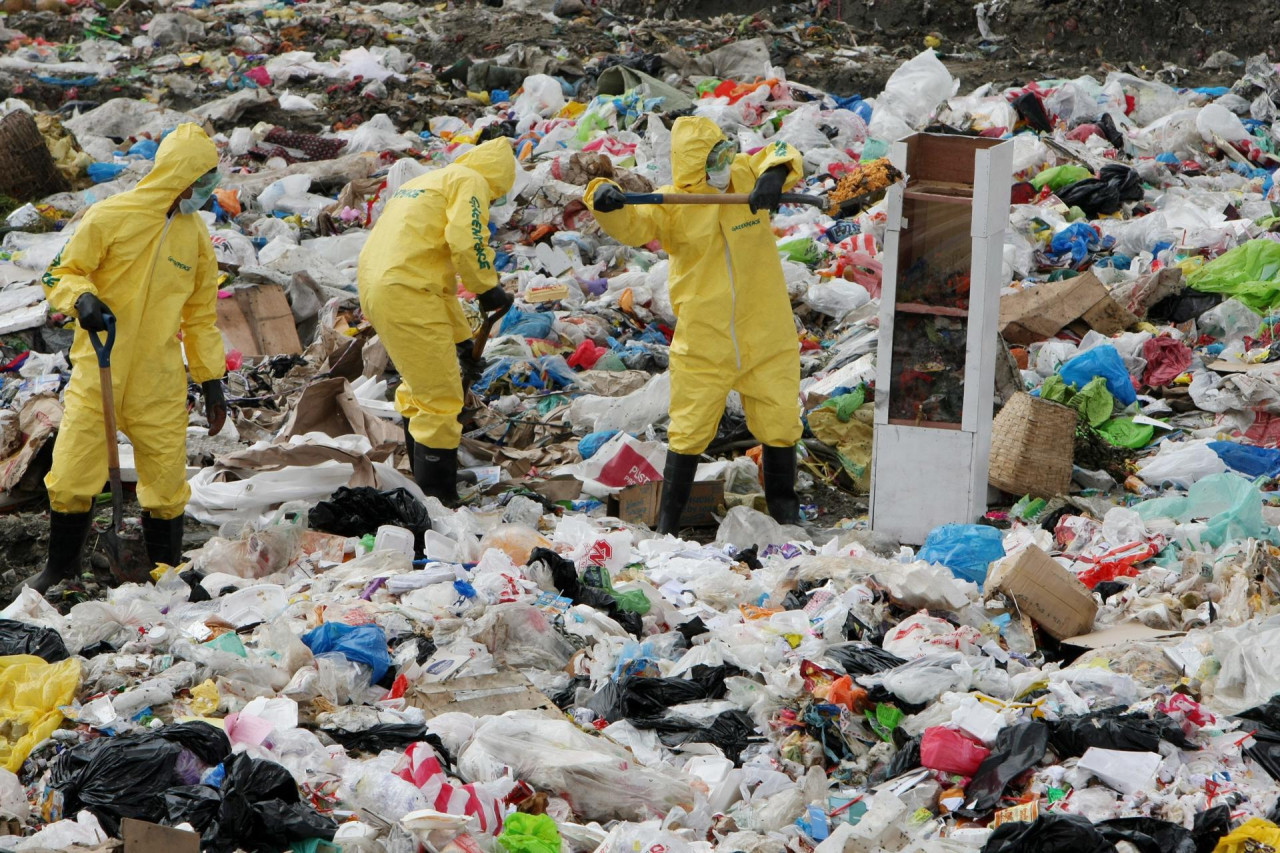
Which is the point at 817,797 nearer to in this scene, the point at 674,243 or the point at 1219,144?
the point at 674,243

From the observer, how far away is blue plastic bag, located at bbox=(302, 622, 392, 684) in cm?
412

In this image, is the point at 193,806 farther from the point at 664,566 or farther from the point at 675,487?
the point at 675,487

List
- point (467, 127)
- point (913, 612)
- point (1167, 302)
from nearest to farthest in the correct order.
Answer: point (913, 612) < point (1167, 302) < point (467, 127)

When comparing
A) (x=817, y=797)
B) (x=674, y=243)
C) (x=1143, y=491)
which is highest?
(x=674, y=243)

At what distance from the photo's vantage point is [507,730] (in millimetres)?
3680

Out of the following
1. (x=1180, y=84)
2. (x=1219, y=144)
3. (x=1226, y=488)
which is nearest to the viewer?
(x=1226, y=488)

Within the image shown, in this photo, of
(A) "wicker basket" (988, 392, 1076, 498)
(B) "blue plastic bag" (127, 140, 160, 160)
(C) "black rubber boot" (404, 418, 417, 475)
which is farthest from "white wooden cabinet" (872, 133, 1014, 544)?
(B) "blue plastic bag" (127, 140, 160, 160)

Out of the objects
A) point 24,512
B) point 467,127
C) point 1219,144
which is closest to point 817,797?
point 24,512

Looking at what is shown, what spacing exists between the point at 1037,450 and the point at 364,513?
2.81 m

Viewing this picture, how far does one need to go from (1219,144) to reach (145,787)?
889cm

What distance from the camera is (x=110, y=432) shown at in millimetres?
4980

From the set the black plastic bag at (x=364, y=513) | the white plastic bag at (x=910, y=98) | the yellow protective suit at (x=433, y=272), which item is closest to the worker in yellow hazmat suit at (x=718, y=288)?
the yellow protective suit at (x=433, y=272)

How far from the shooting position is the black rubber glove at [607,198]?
A: 17.8ft

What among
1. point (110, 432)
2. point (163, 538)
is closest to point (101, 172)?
point (163, 538)
